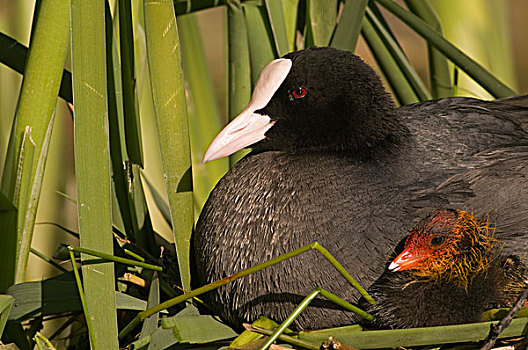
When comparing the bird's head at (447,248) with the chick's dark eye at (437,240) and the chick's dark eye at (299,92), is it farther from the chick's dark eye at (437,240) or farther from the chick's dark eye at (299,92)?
the chick's dark eye at (299,92)

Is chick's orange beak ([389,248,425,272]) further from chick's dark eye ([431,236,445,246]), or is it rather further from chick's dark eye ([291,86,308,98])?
chick's dark eye ([291,86,308,98])

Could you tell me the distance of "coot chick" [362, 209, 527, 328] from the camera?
1.28 metres

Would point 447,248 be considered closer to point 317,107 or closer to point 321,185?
point 321,185

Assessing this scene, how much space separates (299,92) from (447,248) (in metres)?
0.43

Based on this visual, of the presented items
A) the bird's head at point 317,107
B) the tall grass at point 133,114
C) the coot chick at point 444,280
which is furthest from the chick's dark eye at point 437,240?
the bird's head at point 317,107

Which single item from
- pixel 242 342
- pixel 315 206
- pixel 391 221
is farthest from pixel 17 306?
pixel 391 221

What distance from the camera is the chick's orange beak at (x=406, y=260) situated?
1.25 meters

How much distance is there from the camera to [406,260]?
1255 mm

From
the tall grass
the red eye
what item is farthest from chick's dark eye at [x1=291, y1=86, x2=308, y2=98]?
the tall grass

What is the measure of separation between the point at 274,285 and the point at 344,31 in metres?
0.64

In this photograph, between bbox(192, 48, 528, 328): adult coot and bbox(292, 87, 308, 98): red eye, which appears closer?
bbox(192, 48, 528, 328): adult coot

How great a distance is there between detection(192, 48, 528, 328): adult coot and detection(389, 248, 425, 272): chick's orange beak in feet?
0.24

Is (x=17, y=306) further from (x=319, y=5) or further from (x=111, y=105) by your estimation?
(x=319, y=5)

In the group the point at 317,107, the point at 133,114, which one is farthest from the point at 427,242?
the point at 133,114
